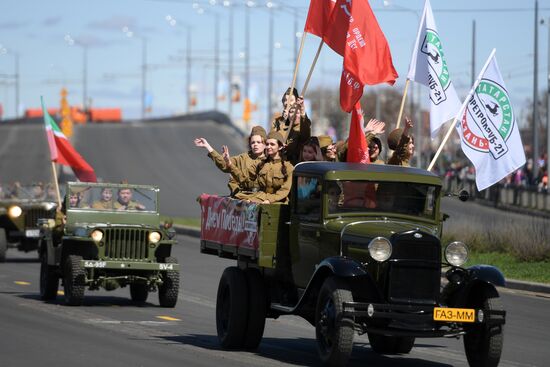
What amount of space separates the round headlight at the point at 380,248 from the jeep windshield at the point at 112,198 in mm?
10241

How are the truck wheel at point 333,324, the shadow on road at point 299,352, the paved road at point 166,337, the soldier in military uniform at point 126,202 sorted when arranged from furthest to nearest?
the soldier in military uniform at point 126,202 < the shadow on road at point 299,352 < the paved road at point 166,337 < the truck wheel at point 333,324

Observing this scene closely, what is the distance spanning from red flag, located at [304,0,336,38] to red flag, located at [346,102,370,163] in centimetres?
370

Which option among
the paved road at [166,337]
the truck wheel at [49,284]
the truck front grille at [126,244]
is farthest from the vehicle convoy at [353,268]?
the truck wheel at [49,284]

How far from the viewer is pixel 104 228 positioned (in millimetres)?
20656

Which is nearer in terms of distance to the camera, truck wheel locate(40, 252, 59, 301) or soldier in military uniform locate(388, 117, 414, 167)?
soldier in military uniform locate(388, 117, 414, 167)

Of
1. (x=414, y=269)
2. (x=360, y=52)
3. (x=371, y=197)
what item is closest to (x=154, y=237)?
(x=360, y=52)

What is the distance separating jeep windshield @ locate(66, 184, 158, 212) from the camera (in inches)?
870

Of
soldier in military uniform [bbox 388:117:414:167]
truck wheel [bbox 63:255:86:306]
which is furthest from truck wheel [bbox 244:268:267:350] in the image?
truck wheel [bbox 63:255:86:306]

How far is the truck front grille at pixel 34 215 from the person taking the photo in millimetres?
30453

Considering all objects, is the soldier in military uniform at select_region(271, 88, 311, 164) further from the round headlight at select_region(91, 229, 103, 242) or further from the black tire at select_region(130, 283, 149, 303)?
the black tire at select_region(130, 283, 149, 303)

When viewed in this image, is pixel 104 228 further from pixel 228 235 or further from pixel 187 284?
pixel 228 235

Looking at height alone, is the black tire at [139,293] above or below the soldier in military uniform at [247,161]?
below

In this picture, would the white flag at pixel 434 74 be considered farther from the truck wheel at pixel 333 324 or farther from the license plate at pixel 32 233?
the license plate at pixel 32 233

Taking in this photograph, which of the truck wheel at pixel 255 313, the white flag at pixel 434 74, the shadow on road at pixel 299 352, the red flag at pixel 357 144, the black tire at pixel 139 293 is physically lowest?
the black tire at pixel 139 293
